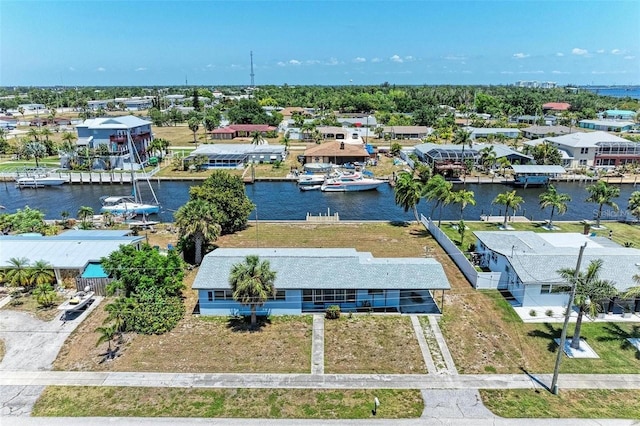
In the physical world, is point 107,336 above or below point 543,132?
below

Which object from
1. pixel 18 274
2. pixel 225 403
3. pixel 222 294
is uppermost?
pixel 18 274

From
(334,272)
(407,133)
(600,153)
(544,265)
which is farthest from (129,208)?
(600,153)

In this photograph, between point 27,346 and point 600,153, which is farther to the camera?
point 600,153

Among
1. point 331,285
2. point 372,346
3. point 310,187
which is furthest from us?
point 310,187

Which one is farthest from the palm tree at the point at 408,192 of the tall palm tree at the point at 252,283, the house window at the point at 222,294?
the house window at the point at 222,294

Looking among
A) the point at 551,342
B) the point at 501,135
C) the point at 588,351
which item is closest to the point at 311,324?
the point at 551,342

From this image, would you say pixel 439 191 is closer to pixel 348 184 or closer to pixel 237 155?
pixel 348 184

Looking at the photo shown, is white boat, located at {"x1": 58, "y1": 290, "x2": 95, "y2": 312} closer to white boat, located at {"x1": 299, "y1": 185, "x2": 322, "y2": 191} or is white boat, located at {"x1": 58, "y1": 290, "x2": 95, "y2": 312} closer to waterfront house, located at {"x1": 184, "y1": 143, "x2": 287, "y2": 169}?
white boat, located at {"x1": 299, "y1": 185, "x2": 322, "y2": 191}

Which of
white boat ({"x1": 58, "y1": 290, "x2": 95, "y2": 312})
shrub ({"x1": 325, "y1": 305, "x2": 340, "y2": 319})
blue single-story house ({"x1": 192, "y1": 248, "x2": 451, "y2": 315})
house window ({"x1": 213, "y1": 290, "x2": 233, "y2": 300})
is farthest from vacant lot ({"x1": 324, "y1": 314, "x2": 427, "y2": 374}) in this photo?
white boat ({"x1": 58, "y1": 290, "x2": 95, "y2": 312})
